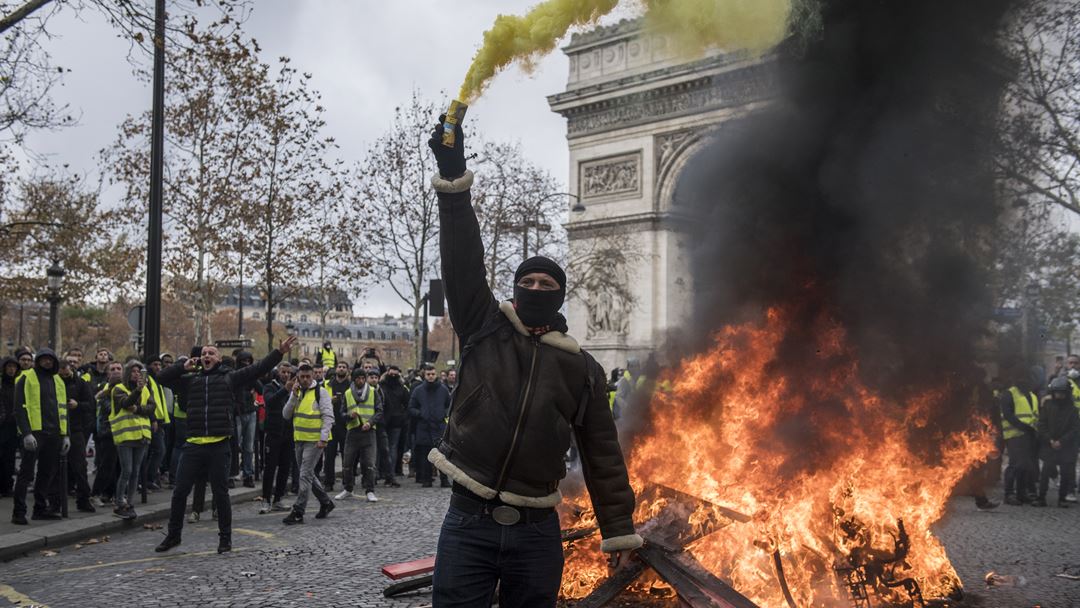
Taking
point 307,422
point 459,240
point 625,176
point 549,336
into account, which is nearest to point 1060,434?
point 307,422

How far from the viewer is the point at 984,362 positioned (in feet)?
25.9

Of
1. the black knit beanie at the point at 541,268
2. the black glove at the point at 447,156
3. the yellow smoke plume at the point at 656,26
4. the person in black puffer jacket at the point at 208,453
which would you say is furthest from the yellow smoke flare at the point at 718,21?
the person in black puffer jacket at the point at 208,453

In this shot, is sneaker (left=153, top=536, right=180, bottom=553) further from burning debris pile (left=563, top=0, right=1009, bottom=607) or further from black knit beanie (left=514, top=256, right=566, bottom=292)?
black knit beanie (left=514, top=256, right=566, bottom=292)

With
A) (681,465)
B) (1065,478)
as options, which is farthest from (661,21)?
(1065,478)

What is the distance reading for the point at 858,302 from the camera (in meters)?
6.89

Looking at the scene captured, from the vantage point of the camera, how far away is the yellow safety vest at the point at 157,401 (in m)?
10.5

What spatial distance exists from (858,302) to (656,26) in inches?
104

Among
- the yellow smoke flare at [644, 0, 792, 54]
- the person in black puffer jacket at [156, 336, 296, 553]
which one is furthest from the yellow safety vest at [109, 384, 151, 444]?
the yellow smoke flare at [644, 0, 792, 54]

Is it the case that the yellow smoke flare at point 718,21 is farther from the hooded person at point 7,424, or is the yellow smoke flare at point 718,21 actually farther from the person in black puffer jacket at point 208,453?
the hooded person at point 7,424

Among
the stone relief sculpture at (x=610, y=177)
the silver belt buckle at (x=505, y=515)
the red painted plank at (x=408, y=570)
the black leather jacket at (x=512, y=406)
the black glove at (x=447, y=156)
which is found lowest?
the red painted plank at (x=408, y=570)

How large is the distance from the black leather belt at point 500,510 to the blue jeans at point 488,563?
19mm

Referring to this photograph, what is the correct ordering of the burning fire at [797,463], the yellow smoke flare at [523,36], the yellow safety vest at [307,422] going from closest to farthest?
the yellow smoke flare at [523,36], the burning fire at [797,463], the yellow safety vest at [307,422]

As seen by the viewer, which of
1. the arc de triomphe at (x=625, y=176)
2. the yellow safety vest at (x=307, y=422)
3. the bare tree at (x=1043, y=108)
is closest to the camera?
the bare tree at (x=1043, y=108)

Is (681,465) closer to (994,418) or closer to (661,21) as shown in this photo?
(661,21)
